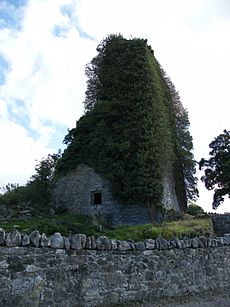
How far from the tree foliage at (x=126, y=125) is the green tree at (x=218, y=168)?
278cm

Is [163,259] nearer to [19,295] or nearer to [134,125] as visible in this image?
[19,295]

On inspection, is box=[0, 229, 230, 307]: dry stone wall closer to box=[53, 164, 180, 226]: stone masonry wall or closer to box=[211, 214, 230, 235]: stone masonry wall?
box=[53, 164, 180, 226]: stone masonry wall

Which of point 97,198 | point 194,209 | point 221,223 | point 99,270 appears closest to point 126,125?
point 97,198

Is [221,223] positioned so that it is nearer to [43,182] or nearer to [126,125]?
[126,125]

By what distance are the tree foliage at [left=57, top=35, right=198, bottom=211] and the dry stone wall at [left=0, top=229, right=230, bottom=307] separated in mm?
8041

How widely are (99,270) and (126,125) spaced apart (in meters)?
12.6

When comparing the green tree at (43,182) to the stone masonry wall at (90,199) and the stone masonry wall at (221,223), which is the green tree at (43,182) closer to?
the stone masonry wall at (90,199)

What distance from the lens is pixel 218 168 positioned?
23.7 meters

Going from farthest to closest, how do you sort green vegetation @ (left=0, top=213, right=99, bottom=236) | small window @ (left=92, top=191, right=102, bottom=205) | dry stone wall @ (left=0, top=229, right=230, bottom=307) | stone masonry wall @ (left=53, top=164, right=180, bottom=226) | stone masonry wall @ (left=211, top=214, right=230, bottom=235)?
→ small window @ (left=92, top=191, right=102, bottom=205) → stone masonry wall @ (left=211, top=214, right=230, bottom=235) → stone masonry wall @ (left=53, top=164, right=180, bottom=226) → green vegetation @ (left=0, top=213, right=99, bottom=236) → dry stone wall @ (left=0, top=229, right=230, bottom=307)

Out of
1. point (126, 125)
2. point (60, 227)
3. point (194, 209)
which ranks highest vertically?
point (126, 125)

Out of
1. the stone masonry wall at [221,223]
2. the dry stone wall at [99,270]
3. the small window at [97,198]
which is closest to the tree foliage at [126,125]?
the small window at [97,198]

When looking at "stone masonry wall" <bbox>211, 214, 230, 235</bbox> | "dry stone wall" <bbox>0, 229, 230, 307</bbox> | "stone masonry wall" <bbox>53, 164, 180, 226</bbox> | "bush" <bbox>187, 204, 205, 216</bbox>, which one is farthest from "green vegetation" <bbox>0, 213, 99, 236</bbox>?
"bush" <bbox>187, 204, 205, 216</bbox>

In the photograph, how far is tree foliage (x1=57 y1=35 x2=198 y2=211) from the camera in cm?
1841

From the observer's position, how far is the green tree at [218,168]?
2316 centimetres
